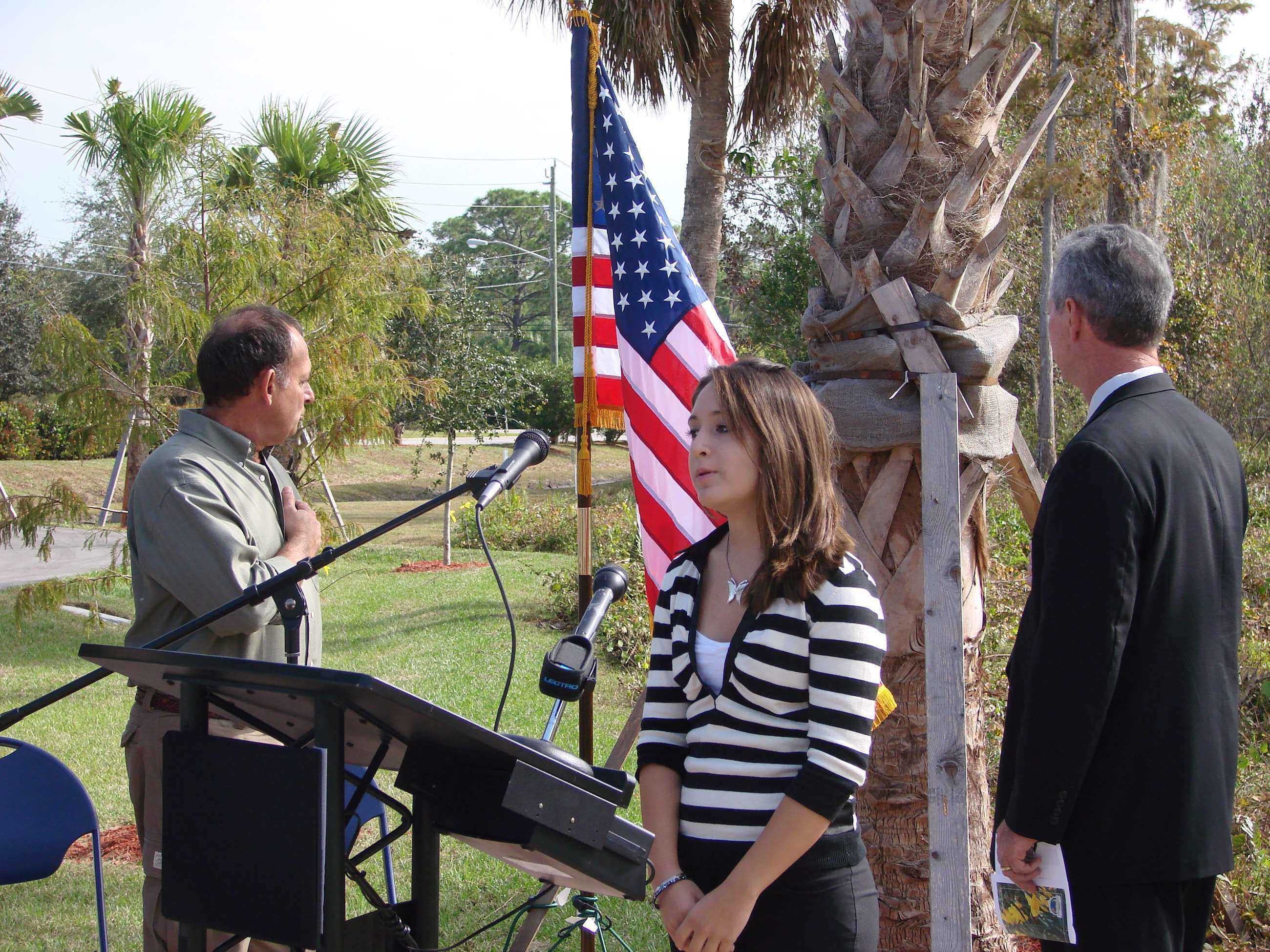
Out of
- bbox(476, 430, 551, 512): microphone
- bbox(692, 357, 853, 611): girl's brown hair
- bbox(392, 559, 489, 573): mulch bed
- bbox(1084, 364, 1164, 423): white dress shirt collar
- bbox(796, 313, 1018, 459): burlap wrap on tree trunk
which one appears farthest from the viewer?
bbox(392, 559, 489, 573): mulch bed

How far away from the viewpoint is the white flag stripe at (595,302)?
3846 mm

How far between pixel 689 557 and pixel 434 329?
645 inches

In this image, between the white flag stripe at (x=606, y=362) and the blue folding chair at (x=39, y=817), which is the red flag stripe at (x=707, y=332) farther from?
the blue folding chair at (x=39, y=817)

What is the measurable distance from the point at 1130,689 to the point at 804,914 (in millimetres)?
827

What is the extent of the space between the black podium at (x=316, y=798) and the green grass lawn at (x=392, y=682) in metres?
0.10

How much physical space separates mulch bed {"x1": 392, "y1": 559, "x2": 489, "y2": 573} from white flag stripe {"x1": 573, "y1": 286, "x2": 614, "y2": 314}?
11.0 meters

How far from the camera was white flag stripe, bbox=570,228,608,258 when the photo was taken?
3.84m

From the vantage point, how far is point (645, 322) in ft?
12.4

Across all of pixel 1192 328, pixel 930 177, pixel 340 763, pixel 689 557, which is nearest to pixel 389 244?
pixel 930 177

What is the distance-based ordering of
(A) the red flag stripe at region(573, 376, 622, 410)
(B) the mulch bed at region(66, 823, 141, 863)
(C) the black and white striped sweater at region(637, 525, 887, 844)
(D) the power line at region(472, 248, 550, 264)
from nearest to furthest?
(C) the black and white striped sweater at region(637, 525, 887, 844), (A) the red flag stripe at region(573, 376, 622, 410), (B) the mulch bed at region(66, 823, 141, 863), (D) the power line at region(472, 248, 550, 264)

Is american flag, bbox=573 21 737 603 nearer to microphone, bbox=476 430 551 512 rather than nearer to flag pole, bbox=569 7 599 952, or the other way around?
flag pole, bbox=569 7 599 952

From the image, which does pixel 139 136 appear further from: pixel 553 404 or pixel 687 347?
pixel 553 404

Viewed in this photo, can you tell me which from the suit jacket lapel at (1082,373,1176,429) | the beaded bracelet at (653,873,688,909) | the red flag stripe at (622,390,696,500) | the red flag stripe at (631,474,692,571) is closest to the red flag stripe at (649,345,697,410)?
the red flag stripe at (622,390,696,500)

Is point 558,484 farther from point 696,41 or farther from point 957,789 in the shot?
point 957,789
